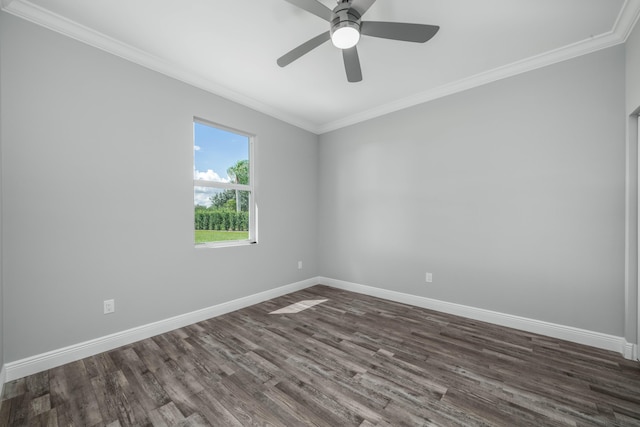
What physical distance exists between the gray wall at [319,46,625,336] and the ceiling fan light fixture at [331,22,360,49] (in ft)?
6.11

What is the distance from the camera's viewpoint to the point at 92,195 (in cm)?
223

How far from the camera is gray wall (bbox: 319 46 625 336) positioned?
7.60 ft

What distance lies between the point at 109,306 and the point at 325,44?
119 inches

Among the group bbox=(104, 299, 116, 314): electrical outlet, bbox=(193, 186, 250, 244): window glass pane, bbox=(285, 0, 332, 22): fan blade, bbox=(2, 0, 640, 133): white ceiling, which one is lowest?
bbox=(104, 299, 116, 314): electrical outlet

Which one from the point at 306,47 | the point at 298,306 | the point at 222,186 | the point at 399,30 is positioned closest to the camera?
the point at 399,30

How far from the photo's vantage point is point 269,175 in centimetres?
376

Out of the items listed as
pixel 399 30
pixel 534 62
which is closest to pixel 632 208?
pixel 534 62

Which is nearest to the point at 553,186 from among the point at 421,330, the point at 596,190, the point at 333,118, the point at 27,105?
the point at 596,190

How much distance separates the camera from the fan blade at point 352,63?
2.00 m

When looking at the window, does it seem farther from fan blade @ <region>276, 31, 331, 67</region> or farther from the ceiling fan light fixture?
the ceiling fan light fixture

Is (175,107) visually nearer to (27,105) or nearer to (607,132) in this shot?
(27,105)

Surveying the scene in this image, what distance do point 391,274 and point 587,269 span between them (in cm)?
194

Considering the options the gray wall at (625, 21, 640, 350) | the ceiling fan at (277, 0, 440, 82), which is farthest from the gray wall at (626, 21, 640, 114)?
the ceiling fan at (277, 0, 440, 82)

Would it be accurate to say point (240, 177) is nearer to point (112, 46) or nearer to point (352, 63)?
point (112, 46)
